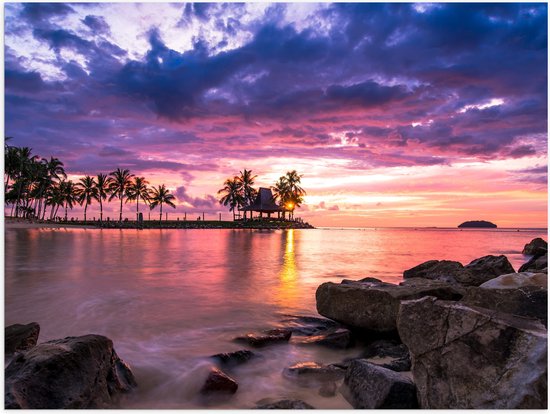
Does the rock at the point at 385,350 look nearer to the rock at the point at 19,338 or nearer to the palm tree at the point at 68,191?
the rock at the point at 19,338

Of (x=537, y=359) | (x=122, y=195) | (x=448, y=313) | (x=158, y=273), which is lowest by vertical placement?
(x=158, y=273)

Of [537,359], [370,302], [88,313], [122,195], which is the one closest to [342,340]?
[370,302]

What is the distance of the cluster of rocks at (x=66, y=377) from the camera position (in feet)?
9.94

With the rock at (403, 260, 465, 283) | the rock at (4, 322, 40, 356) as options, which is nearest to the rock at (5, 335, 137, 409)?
the rock at (4, 322, 40, 356)

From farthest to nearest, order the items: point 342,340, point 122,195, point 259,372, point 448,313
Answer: point 122,195 → point 342,340 → point 259,372 → point 448,313

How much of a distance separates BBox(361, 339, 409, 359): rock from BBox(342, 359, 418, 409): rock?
129 cm

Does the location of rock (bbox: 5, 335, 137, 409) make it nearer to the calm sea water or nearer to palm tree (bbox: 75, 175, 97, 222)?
the calm sea water

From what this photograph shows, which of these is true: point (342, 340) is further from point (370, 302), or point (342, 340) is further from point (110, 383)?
point (110, 383)

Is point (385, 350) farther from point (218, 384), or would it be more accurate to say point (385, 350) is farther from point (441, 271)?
point (441, 271)

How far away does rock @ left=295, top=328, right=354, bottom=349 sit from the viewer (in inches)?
221

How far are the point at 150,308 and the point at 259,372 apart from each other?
4.54 meters

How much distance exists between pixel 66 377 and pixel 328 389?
2618mm

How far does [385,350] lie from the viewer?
507 cm

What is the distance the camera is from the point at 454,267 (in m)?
10.7
